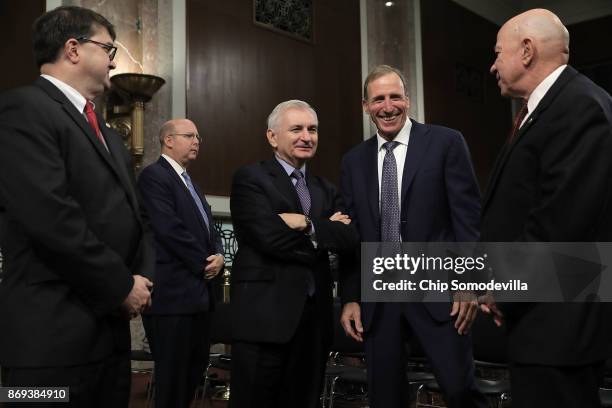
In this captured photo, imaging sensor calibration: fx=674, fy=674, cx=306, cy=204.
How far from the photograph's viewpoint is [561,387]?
1.79 m

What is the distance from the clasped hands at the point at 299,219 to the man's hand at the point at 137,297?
0.75 meters

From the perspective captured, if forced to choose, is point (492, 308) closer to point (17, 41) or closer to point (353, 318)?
point (353, 318)

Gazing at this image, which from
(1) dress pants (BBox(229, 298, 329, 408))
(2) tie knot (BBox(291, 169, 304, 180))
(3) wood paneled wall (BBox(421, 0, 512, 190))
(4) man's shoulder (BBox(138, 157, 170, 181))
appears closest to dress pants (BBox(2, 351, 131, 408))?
(1) dress pants (BBox(229, 298, 329, 408))

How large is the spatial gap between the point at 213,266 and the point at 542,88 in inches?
85.6

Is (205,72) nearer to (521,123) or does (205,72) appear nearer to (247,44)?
(247,44)

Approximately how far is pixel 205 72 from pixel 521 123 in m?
5.22

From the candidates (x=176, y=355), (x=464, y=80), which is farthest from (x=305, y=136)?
(x=464, y=80)

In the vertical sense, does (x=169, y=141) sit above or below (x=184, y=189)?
above

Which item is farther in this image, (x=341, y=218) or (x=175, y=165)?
(x=175, y=165)

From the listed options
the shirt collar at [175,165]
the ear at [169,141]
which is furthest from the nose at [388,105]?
the ear at [169,141]

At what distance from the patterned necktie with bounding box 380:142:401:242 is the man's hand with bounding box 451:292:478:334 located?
0.32 m

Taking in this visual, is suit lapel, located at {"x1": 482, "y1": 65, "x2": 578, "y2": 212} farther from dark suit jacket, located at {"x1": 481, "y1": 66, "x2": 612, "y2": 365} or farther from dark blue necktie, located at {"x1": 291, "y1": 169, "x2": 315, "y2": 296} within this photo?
dark blue necktie, located at {"x1": 291, "y1": 169, "x2": 315, "y2": 296}

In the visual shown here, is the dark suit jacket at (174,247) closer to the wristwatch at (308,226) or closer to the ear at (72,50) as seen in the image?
the wristwatch at (308,226)

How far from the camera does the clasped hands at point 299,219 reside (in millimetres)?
2643
